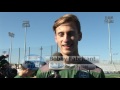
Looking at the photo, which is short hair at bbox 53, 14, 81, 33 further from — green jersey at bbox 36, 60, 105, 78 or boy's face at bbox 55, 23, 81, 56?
green jersey at bbox 36, 60, 105, 78

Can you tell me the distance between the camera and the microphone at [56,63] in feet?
10.4

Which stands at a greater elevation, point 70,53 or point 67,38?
point 67,38

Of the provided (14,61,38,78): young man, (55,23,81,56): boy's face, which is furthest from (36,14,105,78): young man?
(14,61,38,78): young man

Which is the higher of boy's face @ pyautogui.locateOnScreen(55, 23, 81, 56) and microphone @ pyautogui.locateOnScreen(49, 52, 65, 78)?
boy's face @ pyautogui.locateOnScreen(55, 23, 81, 56)

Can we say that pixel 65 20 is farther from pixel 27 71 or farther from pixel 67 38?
pixel 27 71

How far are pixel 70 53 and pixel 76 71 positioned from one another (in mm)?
284

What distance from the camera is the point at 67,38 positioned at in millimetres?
3201

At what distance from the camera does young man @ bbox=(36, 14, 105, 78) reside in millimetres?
3186

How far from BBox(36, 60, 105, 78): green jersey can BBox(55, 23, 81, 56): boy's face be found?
0.22 m

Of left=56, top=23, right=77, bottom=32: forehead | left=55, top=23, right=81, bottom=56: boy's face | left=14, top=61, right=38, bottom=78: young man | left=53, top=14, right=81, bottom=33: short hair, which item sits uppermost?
left=53, top=14, right=81, bottom=33: short hair

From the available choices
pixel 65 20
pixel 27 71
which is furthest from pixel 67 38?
pixel 27 71

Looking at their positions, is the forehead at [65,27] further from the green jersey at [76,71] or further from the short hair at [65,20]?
the green jersey at [76,71]

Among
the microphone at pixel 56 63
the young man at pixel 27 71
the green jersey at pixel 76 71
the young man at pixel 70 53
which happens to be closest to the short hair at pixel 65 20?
the young man at pixel 70 53
